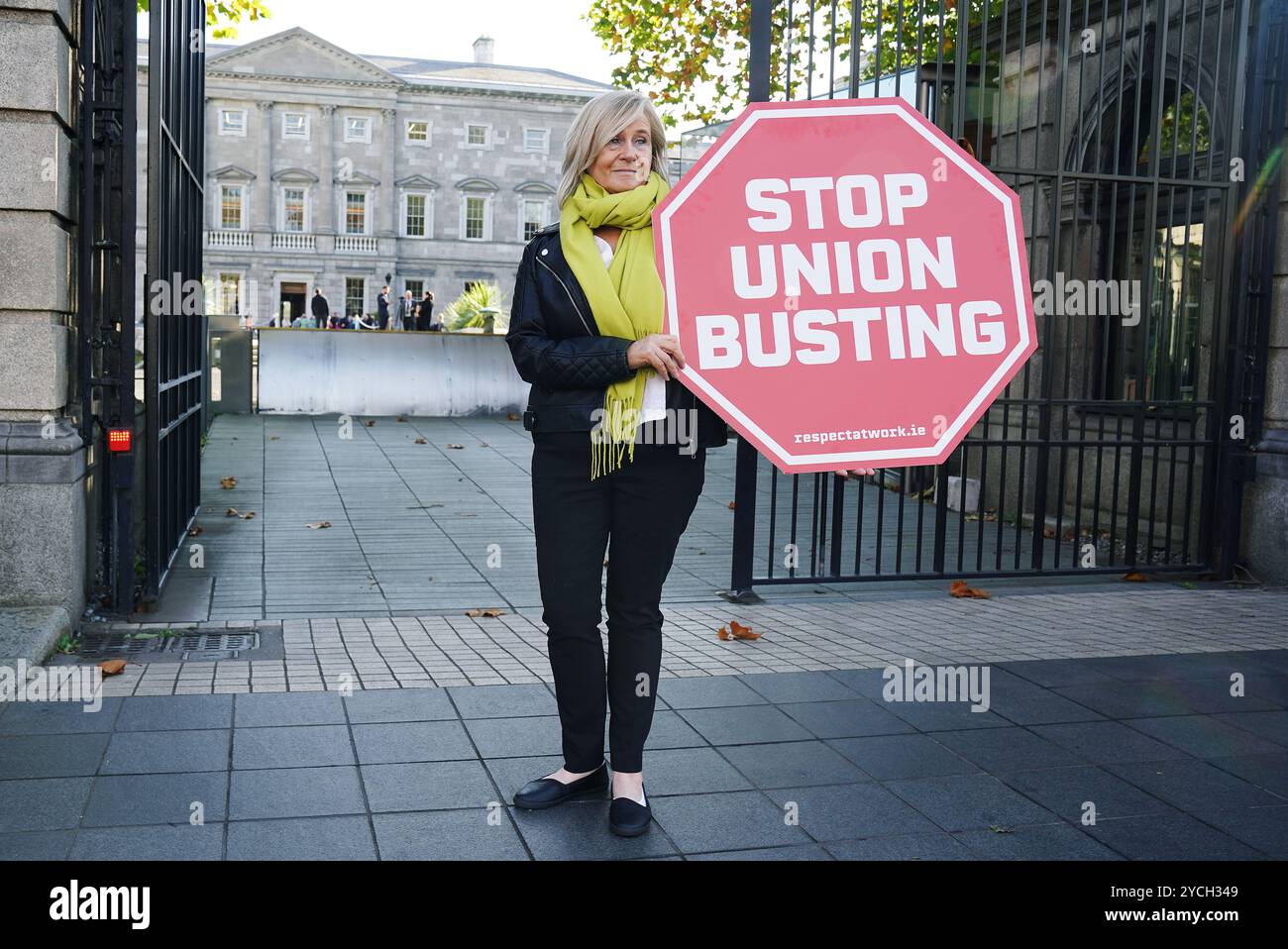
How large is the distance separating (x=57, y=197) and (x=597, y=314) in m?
3.48

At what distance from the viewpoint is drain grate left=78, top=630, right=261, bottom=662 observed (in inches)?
224

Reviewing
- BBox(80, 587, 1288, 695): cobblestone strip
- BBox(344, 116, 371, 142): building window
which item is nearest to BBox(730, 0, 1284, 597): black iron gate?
BBox(80, 587, 1288, 695): cobblestone strip

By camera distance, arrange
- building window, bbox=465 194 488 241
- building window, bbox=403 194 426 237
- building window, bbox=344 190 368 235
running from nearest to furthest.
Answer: building window, bbox=344 190 368 235, building window, bbox=403 194 426 237, building window, bbox=465 194 488 241

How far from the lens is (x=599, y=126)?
143 inches

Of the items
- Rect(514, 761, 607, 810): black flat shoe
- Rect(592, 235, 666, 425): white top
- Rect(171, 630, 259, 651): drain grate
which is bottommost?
Rect(171, 630, 259, 651): drain grate

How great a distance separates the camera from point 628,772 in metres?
3.77

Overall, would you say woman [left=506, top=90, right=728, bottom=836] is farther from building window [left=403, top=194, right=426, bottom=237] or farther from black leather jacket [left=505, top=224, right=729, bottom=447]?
building window [left=403, top=194, right=426, bottom=237]

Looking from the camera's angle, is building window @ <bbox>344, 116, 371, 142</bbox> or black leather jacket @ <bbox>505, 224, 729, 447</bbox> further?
building window @ <bbox>344, 116, 371, 142</bbox>

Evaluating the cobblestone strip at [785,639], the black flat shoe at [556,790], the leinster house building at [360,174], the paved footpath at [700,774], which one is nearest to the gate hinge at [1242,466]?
the cobblestone strip at [785,639]

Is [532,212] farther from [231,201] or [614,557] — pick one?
[614,557]

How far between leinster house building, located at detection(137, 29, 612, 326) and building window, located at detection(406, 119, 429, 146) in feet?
0.23

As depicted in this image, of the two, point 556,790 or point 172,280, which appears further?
point 172,280

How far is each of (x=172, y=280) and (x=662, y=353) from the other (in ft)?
16.4

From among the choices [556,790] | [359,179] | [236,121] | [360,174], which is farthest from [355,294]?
[556,790]
